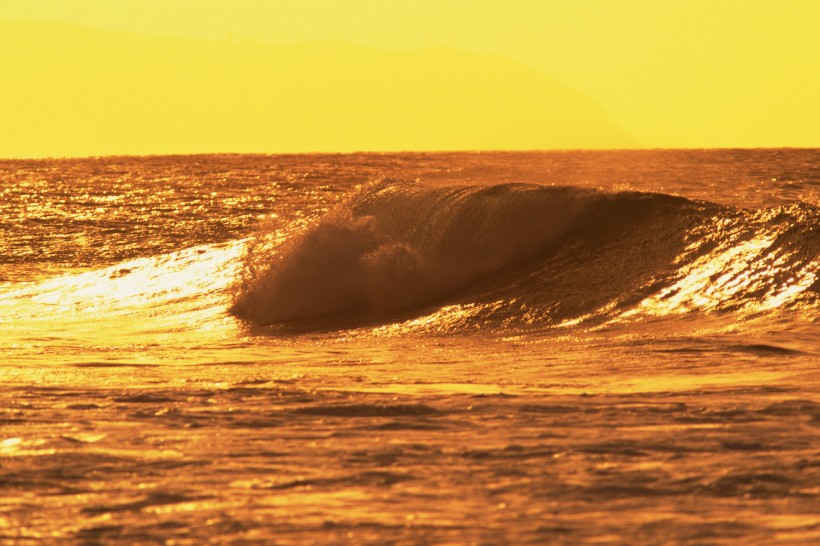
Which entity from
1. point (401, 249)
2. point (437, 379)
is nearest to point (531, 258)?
point (401, 249)

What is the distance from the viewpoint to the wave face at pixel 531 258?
11891 millimetres

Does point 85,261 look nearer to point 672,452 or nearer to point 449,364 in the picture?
point 449,364

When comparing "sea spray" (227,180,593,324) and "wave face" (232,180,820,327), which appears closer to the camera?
"wave face" (232,180,820,327)

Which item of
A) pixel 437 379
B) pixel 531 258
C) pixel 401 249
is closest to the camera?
pixel 437 379

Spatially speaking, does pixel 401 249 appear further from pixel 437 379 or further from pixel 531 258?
pixel 437 379

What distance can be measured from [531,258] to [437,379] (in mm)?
6842

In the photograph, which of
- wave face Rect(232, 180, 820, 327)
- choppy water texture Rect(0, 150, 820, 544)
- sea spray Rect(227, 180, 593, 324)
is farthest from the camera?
sea spray Rect(227, 180, 593, 324)

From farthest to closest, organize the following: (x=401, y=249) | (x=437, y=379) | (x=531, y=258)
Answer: (x=401, y=249)
(x=531, y=258)
(x=437, y=379)

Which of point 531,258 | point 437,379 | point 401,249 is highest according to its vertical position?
point 401,249

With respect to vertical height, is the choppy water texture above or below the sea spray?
below

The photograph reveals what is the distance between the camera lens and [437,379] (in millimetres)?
7656

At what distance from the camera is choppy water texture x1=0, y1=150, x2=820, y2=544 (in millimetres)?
4594

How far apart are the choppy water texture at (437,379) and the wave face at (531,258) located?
5 centimetres

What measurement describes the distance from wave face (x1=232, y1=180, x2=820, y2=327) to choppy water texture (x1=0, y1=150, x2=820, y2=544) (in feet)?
0.15
